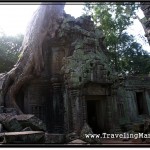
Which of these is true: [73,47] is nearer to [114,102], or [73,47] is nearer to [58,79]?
[58,79]

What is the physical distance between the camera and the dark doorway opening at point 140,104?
43.2ft

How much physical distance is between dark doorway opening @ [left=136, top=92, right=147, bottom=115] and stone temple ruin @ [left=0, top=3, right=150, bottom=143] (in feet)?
6.94

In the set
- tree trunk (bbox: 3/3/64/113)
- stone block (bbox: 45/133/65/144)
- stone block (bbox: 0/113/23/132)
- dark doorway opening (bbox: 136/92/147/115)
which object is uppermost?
tree trunk (bbox: 3/3/64/113)

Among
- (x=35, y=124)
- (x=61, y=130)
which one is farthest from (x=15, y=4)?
(x=61, y=130)

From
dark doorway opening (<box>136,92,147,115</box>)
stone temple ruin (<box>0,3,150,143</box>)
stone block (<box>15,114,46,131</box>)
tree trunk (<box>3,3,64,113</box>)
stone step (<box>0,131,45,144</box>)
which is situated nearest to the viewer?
stone step (<box>0,131,45,144</box>)

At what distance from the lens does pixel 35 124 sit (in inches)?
313

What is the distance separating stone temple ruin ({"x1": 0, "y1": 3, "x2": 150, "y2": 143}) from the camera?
9.17m

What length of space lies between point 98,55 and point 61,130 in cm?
347

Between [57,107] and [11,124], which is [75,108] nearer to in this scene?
[57,107]

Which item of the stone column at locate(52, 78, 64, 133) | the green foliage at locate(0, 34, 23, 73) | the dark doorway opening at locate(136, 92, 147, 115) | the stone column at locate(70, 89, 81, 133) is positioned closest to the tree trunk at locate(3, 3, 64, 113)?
the stone column at locate(52, 78, 64, 133)

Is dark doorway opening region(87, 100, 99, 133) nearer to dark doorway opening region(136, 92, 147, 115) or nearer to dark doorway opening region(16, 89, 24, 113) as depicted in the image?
dark doorway opening region(16, 89, 24, 113)

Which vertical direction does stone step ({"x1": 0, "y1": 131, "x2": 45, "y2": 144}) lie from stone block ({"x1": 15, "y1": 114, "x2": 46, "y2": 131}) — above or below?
below

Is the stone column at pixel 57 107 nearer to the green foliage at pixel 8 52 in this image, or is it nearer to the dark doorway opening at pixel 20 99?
the dark doorway opening at pixel 20 99

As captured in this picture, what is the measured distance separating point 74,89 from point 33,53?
2645 millimetres
